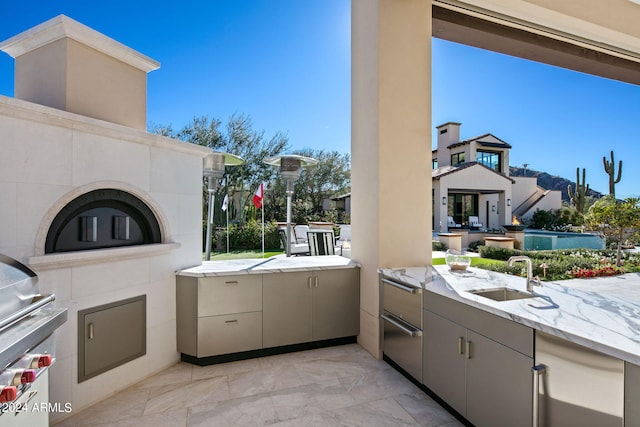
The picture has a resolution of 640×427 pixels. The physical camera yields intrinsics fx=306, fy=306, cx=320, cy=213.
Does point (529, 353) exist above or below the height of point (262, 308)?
above

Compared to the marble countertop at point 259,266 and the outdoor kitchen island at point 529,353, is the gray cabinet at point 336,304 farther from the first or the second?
the outdoor kitchen island at point 529,353

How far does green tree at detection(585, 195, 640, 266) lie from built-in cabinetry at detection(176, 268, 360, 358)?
2910mm

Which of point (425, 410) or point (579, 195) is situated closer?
point (425, 410)

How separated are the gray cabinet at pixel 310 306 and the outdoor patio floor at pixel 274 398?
0.76 feet

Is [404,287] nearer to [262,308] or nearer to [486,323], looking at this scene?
[486,323]

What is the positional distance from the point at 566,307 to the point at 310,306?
73.6 inches

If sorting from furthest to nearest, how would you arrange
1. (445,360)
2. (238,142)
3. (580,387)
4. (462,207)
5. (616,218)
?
1. (462,207)
2. (238,142)
3. (616,218)
4. (445,360)
5. (580,387)

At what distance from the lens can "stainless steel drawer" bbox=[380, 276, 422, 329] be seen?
214 centimetres

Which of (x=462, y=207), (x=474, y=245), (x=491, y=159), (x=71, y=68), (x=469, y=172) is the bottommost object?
(x=474, y=245)

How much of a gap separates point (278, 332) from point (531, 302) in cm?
194

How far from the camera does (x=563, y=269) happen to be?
2719 millimetres

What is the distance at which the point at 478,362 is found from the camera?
63.8 inches

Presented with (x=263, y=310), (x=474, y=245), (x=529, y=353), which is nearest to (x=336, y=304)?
(x=263, y=310)

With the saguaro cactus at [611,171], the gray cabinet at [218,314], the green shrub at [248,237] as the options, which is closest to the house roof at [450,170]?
the green shrub at [248,237]
